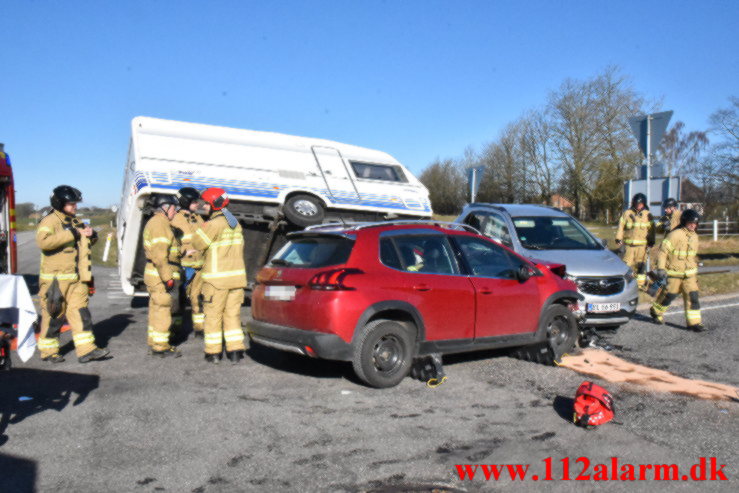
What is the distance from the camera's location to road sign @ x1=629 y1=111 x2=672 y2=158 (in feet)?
34.1

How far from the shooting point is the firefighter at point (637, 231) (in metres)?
11.7

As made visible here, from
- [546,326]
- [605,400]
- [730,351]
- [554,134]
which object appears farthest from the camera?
[554,134]

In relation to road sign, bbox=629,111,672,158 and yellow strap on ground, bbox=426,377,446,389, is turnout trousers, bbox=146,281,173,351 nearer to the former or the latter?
yellow strap on ground, bbox=426,377,446,389

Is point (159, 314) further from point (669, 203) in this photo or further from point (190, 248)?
point (669, 203)

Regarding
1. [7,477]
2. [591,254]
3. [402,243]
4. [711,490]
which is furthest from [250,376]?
[591,254]

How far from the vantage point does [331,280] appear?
5801mm

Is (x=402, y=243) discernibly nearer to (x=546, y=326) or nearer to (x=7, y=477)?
(x=546, y=326)

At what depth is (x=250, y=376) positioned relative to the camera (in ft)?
21.3

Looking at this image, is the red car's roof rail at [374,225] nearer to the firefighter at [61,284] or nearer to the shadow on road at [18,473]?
the firefighter at [61,284]

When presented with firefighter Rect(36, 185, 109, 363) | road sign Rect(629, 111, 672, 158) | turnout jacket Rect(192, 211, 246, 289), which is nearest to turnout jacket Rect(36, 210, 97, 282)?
firefighter Rect(36, 185, 109, 363)

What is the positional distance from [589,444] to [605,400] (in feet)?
1.72

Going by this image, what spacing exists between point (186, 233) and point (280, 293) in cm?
278

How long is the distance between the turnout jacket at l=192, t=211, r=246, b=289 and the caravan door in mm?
5004

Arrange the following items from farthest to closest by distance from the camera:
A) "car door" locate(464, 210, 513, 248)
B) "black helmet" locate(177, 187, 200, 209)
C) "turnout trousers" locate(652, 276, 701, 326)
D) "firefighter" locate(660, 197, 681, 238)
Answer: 1. "firefighter" locate(660, 197, 681, 238)
2. "car door" locate(464, 210, 513, 248)
3. "turnout trousers" locate(652, 276, 701, 326)
4. "black helmet" locate(177, 187, 200, 209)
